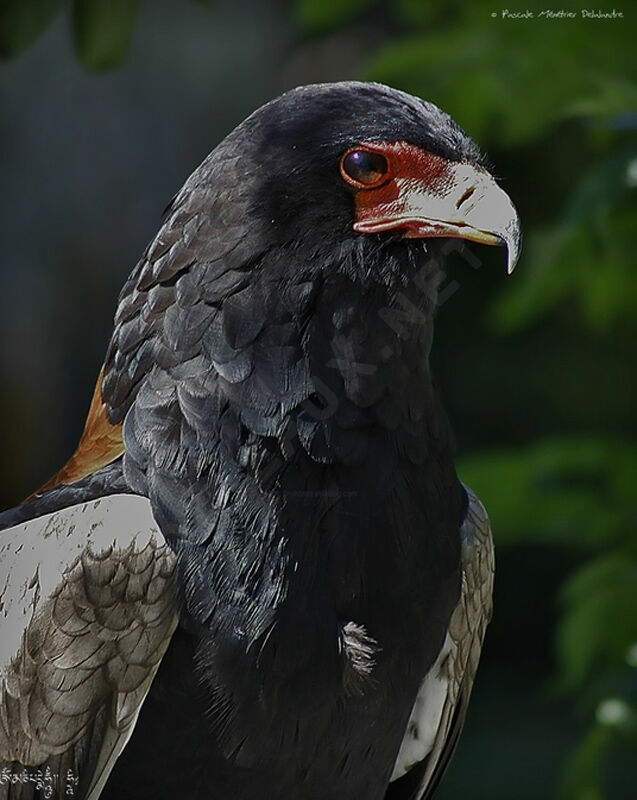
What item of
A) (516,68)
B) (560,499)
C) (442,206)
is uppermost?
(442,206)

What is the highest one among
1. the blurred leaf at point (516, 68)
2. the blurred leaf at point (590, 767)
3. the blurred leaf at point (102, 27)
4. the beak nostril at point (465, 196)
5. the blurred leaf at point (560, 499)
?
the blurred leaf at point (102, 27)

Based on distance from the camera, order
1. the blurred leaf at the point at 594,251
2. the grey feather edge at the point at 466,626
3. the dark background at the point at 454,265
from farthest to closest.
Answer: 1. the dark background at the point at 454,265
2. the blurred leaf at the point at 594,251
3. the grey feather edge at the point at 466,626

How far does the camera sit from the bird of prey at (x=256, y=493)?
1772mm

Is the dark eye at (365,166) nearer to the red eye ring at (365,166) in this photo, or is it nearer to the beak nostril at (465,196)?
the red eye ring at (365,166)

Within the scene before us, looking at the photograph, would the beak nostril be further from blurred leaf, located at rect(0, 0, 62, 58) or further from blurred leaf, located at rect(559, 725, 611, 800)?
blurred leaf, located at rect(559, 725, 611, 800)

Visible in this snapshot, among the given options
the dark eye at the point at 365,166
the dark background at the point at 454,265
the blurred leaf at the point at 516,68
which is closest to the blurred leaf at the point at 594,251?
the dark background at the point at 454,265

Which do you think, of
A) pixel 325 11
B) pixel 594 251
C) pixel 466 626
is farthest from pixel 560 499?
pixel 325 11

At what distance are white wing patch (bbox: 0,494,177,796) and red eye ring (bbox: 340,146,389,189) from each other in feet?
1.80

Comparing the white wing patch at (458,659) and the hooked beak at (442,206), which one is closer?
the hooked beak at (442,206)

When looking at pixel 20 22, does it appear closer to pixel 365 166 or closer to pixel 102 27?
pixel 102 27

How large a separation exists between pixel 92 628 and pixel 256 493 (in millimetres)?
296

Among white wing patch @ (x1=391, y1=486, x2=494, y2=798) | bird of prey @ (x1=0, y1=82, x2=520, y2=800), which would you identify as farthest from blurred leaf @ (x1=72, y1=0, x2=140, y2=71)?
white wing patch @ (x1=391, y1=486, x2=494, y2=798)

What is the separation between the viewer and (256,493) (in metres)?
1.81

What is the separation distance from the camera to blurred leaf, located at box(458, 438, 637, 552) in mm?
2996
